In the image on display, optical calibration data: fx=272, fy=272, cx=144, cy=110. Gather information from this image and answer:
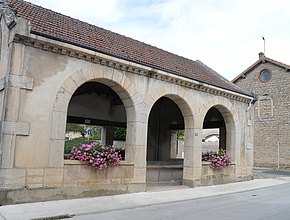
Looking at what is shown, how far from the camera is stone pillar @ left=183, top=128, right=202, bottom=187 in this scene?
10.0 metres

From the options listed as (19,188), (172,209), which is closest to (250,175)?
(172,209)

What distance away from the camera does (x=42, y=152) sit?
668 cm

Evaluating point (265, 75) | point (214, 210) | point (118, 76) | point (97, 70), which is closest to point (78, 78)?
point (97, 70)

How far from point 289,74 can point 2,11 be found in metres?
20.5

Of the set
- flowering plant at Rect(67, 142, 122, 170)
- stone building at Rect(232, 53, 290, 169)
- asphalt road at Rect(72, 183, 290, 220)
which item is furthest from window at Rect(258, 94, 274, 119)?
flowering plant at Rect(67, 142, 122, 170)

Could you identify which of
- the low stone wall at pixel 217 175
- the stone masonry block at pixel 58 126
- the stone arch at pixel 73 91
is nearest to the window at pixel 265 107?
the low stone wall at pixel 217 175

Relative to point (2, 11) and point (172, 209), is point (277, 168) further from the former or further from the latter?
point (2, 11)

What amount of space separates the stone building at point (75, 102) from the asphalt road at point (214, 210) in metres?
1.63

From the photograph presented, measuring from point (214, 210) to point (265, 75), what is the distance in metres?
18.8

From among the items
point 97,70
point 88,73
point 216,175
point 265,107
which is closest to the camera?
point 88,73

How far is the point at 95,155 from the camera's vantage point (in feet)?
24.6

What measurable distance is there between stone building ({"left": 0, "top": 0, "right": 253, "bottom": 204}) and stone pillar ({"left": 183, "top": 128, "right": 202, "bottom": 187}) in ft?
0.12

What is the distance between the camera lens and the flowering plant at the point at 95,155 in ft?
24.3

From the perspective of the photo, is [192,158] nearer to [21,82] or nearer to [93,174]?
[93,174]
